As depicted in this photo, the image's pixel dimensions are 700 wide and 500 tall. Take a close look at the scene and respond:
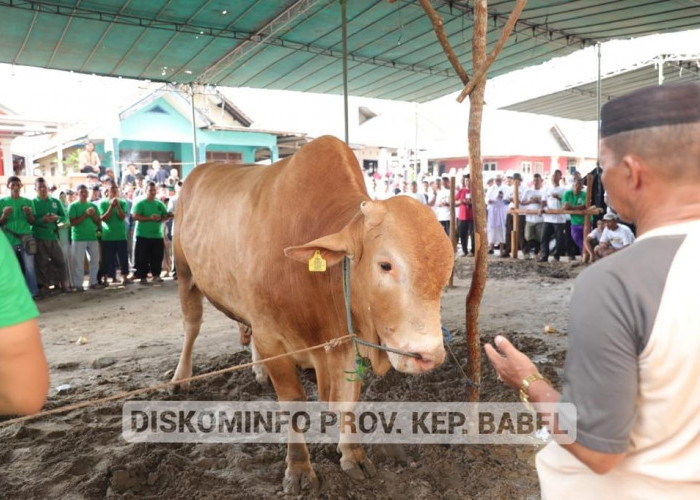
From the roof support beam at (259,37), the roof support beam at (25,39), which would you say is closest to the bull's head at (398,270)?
the roof support beam at (259,37)

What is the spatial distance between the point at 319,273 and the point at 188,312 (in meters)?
2.30

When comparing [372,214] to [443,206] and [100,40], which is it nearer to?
[100,40]

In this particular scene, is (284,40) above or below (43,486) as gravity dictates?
above

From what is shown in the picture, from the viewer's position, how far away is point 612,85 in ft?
47.4

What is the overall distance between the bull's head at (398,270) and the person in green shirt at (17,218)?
7776 millimetres

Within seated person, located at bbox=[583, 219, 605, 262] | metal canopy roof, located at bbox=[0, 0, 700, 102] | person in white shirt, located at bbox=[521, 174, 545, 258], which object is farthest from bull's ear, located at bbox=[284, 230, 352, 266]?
person in white shirt, located at bbox=[521, 174, 545, 258]

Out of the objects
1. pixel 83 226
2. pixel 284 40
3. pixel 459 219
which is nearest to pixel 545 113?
pixel 459 219

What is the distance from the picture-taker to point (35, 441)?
3.58 meters

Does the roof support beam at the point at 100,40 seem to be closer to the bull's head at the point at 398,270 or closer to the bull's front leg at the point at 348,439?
the bull's head at the point at 398,270

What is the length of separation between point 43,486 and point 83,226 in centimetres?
Answer: 757

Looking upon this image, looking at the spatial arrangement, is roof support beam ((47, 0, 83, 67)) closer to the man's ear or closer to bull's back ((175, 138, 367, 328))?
bull's back ((175, 138, 367, 328))

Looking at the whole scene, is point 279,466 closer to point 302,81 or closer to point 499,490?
point 499,490

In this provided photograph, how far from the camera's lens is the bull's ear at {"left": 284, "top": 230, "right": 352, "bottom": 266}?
8.26 feet

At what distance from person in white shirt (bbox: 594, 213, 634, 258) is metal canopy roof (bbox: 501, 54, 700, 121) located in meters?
4.50
